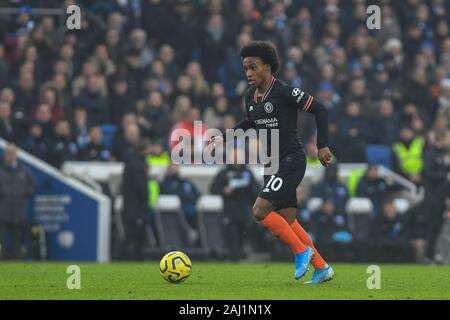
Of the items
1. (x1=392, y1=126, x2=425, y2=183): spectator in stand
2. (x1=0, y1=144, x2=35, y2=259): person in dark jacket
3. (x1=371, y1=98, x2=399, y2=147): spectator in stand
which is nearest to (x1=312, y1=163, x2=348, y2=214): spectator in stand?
(x1=392, y1=126, x2=425, y2=183): spectator in stand

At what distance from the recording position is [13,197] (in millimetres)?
18766

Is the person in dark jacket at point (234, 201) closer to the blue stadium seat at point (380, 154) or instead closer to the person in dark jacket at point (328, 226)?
the person in dark jacket at point (328, 226)

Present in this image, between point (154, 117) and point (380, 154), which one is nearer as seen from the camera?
point (154, 117)

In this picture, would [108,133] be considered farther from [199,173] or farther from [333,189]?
[333,189]

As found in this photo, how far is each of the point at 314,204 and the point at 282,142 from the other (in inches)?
Result: 335

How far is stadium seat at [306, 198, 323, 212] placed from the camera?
64.7 feet

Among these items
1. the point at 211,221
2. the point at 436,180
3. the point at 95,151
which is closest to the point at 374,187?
the point at 436,180

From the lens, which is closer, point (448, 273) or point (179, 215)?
point (448, 273)

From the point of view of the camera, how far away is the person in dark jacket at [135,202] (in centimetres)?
1914

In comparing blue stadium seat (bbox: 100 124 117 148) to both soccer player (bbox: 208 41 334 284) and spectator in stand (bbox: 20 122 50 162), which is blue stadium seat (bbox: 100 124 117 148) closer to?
spectator in stand (bbox: 20 122 50 162)
